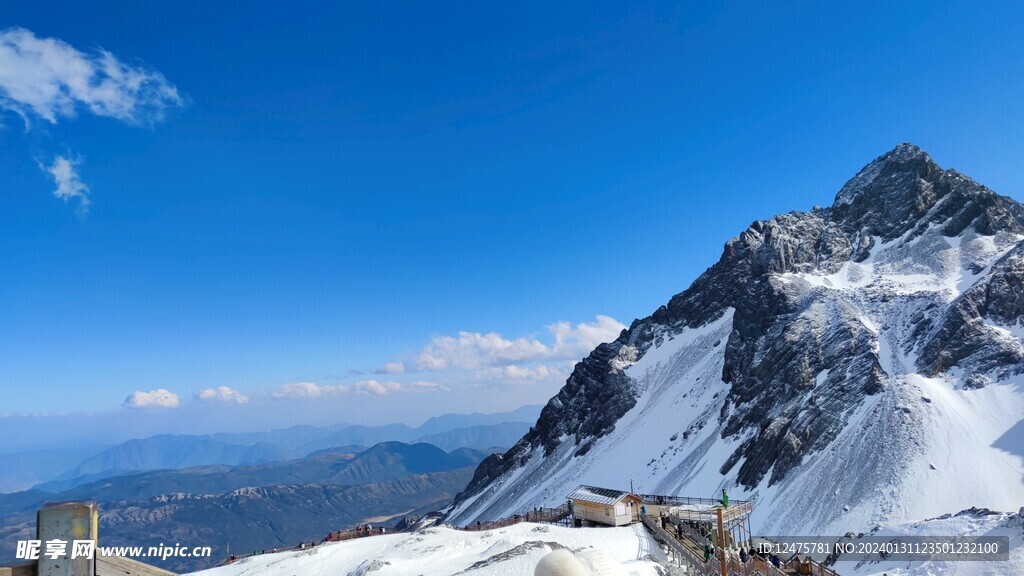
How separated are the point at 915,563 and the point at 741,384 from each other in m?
65.8

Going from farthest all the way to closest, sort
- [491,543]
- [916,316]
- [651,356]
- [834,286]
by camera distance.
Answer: [651,356] < [834,286] < [916,316] < [491,543]

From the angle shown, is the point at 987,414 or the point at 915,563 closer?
the point at 915,563

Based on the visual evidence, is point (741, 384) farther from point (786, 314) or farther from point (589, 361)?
point (589, 361)

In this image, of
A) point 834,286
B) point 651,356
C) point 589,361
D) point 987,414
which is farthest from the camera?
point 589,361

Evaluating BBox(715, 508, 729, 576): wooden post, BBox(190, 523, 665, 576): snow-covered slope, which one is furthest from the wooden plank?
BBox(190, 523, 665, 576): snow-covered slope

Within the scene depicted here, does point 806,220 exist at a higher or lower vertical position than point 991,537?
higher

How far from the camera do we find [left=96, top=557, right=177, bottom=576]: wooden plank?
5.37 meters

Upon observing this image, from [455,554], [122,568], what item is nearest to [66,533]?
[122,568]

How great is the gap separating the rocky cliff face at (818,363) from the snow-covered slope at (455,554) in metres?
40.6

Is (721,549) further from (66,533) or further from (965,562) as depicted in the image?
(66,533)

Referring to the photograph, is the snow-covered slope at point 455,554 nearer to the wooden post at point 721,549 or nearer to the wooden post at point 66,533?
the wooden post at point 721,549

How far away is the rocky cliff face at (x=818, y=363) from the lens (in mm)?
72625

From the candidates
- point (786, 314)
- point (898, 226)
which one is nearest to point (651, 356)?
point (786, 314)

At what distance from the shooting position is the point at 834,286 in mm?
110312
